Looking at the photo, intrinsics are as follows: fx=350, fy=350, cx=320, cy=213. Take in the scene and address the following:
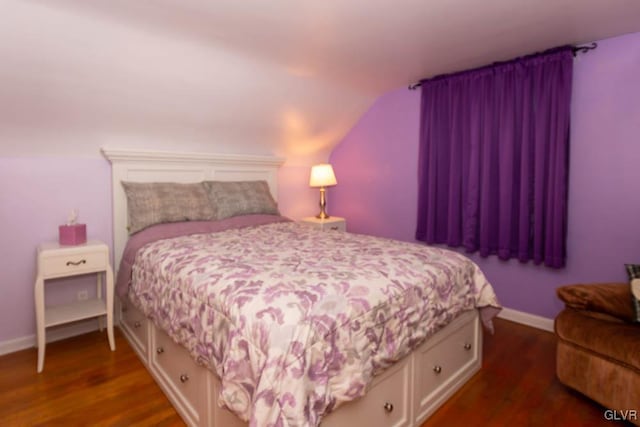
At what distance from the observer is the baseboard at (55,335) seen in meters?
2.38

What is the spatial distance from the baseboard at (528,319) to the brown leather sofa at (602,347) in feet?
3.01

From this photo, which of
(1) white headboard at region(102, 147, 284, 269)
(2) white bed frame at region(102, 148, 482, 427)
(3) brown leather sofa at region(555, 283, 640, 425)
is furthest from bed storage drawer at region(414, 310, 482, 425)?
(1) white headboard at region(102, 147, 284, 269)

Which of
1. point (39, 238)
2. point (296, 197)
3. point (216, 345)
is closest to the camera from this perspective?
point (216, 345)

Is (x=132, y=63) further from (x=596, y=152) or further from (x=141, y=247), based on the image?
(x=596, y=152)

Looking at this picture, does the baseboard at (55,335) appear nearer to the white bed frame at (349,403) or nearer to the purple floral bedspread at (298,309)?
the white bed frame at (349,403)

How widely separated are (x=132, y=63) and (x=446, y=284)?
2.36m

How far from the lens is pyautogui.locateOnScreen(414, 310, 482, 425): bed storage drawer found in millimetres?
1700

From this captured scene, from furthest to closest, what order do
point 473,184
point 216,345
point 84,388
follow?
point 473,184, point 84,388, point 216,345

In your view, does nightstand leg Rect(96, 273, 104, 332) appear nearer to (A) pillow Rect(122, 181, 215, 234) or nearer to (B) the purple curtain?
(A) pillow Rect(122, 181, 215, 234)

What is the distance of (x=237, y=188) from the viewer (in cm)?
318

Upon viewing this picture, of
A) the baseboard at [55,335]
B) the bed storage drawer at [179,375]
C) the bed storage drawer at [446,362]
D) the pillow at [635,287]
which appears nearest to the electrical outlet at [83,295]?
the baseboard at [55,335]

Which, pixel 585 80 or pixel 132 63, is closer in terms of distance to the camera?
pixel 132 63

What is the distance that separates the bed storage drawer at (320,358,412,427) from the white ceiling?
6.20ft

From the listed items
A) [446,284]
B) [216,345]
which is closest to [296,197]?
[446,284]
